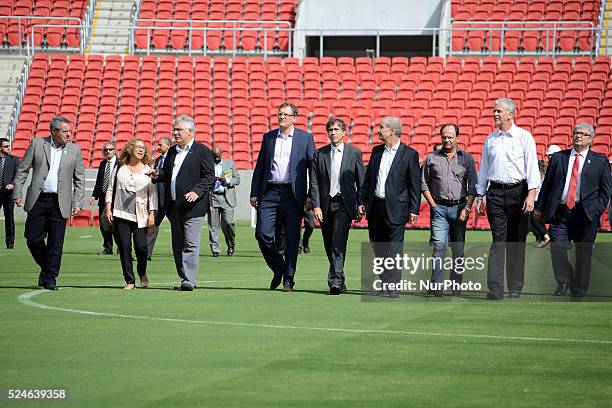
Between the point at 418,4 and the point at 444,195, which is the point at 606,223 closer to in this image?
the point at 418,4

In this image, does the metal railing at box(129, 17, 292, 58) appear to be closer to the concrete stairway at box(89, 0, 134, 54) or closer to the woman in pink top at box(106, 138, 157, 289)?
the concrete stairway at box(89, 0, 134, 54)

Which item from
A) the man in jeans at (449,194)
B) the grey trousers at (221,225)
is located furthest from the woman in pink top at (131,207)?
the grey trousers at (221,225)

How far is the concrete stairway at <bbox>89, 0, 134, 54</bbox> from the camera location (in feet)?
133

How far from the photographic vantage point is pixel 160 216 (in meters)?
15.2

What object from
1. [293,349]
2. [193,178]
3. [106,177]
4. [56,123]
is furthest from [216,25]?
[293,349]

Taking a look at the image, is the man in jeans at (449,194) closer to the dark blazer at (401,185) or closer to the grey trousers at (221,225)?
the dark blazer at (401,185)

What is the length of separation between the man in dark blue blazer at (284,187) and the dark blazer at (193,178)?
0.60m

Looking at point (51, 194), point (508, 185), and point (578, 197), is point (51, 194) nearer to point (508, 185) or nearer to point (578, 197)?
point (508, 185)

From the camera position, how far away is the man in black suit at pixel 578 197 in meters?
13.4

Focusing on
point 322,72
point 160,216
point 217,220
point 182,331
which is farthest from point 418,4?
point 182,331

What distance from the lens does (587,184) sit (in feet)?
44.0

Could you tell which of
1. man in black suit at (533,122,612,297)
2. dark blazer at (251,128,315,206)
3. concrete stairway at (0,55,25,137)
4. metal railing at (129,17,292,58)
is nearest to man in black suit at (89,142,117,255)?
dark blazer at (251,128,315,206)

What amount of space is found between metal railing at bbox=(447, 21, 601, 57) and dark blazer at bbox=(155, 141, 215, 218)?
23804 mm

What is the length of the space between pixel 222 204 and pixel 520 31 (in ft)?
64.3
